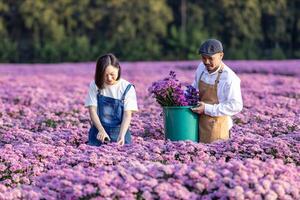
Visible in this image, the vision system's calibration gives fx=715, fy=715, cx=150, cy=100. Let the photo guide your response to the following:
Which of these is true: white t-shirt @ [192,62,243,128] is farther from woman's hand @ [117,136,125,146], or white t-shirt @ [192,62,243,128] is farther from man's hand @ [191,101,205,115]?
woman's hand @ [117,136,125,146]

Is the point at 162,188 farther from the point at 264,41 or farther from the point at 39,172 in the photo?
the point at 264,41

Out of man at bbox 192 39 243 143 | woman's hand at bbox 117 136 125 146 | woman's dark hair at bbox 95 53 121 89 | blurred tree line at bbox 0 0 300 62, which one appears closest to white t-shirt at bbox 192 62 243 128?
man at bbox 192 39 243 143

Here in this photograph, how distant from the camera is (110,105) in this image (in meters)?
6.98

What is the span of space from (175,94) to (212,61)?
49cm

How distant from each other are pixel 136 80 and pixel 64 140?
12.3 m

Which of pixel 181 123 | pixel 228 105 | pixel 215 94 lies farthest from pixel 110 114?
pixel 228 105

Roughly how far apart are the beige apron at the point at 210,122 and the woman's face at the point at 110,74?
0.89m

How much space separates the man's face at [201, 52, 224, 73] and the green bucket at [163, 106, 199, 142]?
1.45 feet

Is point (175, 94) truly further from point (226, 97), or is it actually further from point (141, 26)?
point (141, 26)

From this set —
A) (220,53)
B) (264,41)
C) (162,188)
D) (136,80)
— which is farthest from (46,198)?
(264,41)

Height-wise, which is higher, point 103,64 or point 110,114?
point 103,64

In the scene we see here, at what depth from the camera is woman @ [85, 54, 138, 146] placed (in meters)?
6.81

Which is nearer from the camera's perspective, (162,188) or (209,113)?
(162,188)

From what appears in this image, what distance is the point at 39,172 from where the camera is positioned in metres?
6.10
